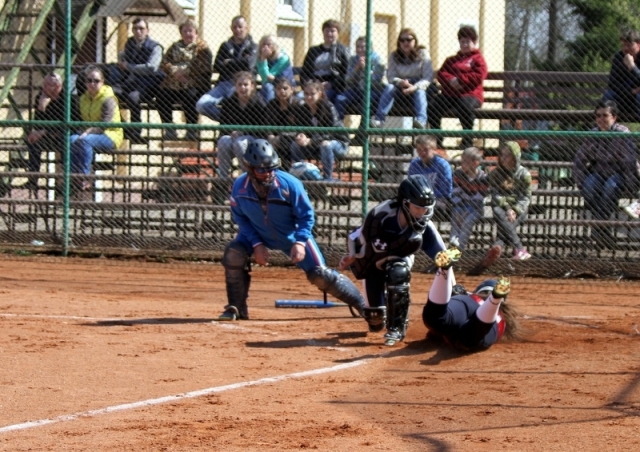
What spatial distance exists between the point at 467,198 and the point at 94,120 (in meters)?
4.80

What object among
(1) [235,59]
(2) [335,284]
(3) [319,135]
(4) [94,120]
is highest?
(1) [235,59]

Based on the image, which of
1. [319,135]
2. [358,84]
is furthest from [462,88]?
[319,135]

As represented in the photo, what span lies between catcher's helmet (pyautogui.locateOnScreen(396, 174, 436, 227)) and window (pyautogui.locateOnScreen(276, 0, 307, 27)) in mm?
11594

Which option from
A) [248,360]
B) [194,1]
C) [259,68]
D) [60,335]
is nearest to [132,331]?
[60,335]

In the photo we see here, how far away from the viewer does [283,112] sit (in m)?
13.2

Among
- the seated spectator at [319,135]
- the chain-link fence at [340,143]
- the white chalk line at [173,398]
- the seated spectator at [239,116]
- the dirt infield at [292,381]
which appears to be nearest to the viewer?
the dirt infield at [292,381]

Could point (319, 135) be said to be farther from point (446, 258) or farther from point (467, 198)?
point (446, 258)

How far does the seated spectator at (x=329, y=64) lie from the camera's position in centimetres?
1341

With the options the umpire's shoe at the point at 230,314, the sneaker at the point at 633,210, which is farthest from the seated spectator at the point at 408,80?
the umpire's shoe at the point at 230,314

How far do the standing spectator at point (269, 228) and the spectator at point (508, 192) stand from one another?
147 inches

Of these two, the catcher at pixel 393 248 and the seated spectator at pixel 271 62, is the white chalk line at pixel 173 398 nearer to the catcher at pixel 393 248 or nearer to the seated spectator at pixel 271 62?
the catcher at pixel 393 248

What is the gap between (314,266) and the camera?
8977 mm

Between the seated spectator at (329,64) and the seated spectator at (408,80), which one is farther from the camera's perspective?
the seated spectator at (329,64)

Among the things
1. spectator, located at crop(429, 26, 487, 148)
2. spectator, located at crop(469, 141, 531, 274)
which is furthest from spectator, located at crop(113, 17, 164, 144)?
spectator, located at crop(469, 141, 531, 274)
